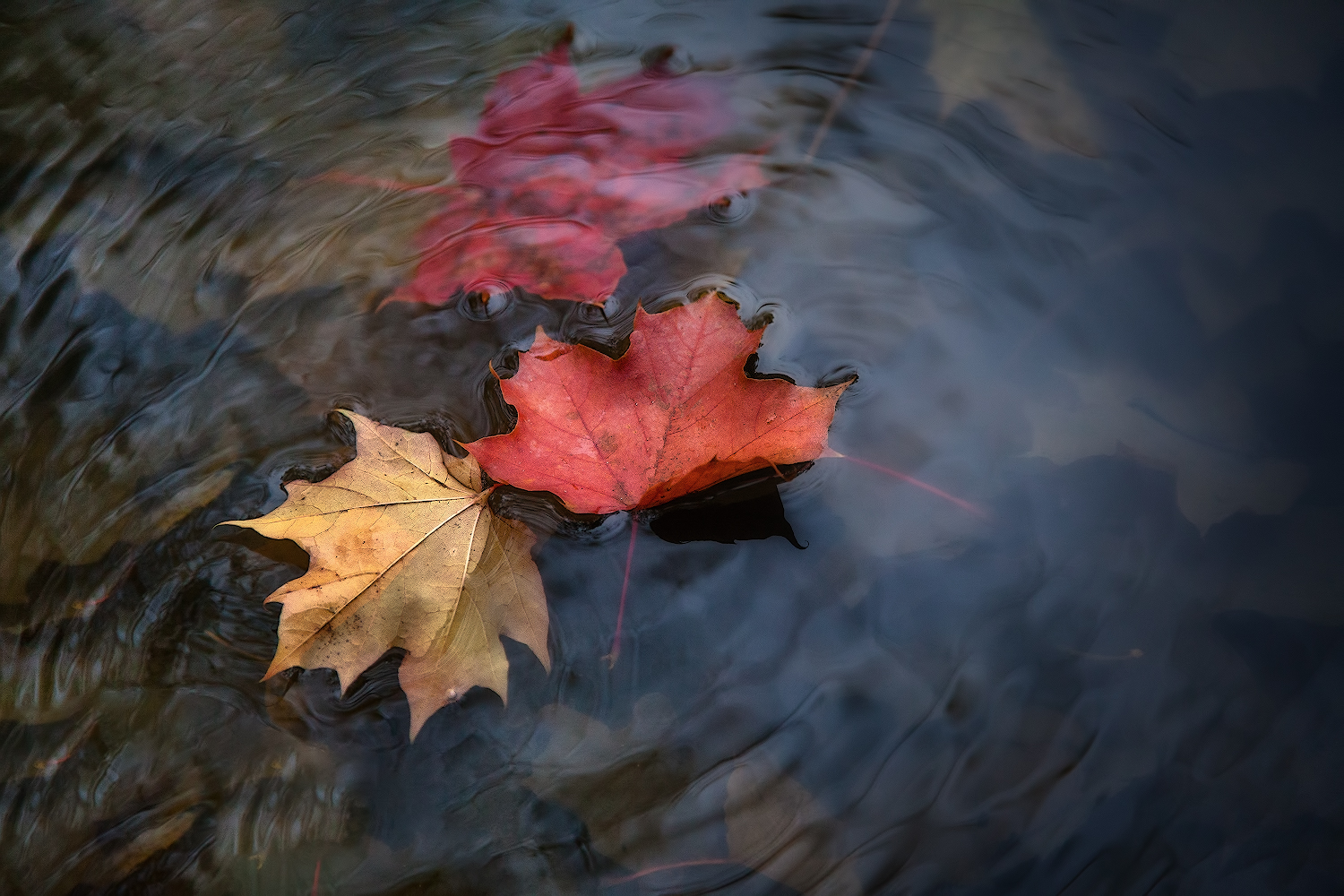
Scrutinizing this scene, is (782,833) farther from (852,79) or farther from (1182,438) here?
(852,79)

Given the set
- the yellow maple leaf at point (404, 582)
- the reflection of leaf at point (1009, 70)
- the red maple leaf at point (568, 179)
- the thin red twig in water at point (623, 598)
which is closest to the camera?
the yellow maple leaf at point (404, 582)

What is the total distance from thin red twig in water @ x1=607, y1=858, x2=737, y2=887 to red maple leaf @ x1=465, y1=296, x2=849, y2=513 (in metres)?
0.61

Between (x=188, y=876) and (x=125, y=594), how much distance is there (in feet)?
1.63

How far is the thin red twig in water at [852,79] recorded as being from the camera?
1825 mm

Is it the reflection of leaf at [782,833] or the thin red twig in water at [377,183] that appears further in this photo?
the thin red twig in water at [377,183]

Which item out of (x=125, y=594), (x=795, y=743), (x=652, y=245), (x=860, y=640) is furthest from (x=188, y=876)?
(x=652, y=245)

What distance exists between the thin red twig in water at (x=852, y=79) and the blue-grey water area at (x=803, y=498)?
17 mm

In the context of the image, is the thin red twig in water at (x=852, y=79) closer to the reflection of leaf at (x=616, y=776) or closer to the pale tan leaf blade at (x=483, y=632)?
the pale tan leaf blade at (x=483, y=632)

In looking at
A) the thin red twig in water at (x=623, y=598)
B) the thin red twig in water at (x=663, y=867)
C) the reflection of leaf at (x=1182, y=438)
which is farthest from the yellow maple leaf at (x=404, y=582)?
the reflection of leaf at (x=1182, y=438)

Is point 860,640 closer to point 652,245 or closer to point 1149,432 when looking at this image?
point 1149,432

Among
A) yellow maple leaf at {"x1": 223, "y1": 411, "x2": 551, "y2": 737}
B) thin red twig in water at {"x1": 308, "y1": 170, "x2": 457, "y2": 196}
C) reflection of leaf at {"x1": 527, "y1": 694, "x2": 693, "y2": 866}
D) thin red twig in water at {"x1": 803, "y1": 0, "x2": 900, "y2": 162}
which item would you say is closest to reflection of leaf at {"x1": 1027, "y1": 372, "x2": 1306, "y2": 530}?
thin red twig in water at {"x1": 803, "y1": 0, "x2": 900, "y2": 162}

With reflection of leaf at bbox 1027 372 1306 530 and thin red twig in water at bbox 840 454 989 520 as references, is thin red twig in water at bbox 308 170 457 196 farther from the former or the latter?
reflection of leaf at bbox 1027 372 1306 530

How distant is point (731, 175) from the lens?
1.78m

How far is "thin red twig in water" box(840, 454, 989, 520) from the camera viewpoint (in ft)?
4.80
